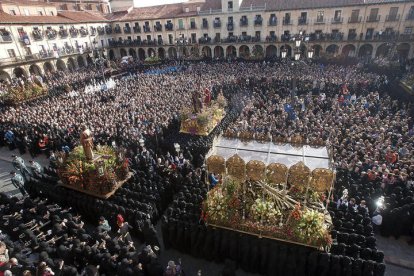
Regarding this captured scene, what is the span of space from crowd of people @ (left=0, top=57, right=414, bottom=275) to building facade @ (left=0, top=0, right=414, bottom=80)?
36.4 feet

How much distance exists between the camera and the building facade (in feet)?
109

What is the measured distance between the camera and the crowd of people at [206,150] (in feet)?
26.7

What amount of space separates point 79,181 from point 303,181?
9.60 metres

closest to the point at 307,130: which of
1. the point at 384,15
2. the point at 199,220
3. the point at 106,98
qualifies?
the point at 199,220

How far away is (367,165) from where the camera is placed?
11.5 m

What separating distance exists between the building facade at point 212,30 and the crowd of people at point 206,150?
11.1m

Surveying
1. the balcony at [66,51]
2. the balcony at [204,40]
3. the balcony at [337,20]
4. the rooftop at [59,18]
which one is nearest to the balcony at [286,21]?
the balcony at [337,20]

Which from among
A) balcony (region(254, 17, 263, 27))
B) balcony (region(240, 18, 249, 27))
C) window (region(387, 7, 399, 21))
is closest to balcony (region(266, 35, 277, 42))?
balcony (region(254, 17, 263, 27))

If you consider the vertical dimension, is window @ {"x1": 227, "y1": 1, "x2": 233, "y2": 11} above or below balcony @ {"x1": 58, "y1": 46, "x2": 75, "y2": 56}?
above

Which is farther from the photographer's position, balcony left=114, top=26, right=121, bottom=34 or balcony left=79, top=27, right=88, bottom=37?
balcony left=114, top=26, right=121, bottom=34

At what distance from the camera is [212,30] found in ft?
141

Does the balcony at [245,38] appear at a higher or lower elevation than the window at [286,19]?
lower

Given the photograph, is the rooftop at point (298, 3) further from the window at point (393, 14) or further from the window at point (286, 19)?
the window at point (393, 14)

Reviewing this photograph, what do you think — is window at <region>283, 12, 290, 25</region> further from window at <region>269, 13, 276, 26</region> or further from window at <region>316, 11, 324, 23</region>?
window at <region>316, 11, 324, 23</region>
